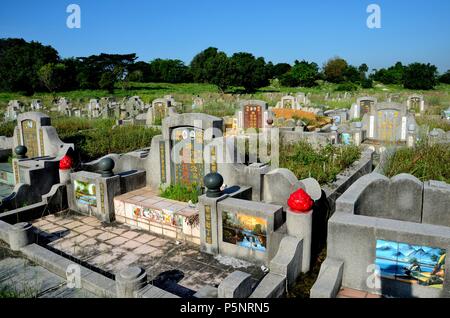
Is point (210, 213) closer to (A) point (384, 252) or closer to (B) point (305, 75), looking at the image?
(A) point (384, 252)

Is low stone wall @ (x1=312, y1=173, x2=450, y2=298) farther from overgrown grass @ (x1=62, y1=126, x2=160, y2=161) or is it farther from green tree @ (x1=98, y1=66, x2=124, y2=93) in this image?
green tree @ (x1=98, y1=66, x2=124, y2=93)

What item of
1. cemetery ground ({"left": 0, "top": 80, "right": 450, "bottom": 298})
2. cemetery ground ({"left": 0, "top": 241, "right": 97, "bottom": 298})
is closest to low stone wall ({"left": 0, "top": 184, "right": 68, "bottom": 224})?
cemetery ground ({"left": 0, "top": 80, "right": 450, "bottom": 298})

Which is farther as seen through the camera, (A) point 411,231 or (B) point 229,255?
(B) point 229,255

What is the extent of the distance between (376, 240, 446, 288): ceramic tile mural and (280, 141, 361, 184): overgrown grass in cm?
326

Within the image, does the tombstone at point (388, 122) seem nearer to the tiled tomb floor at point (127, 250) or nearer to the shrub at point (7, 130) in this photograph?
the tiled tomb floor at point (127, 250)

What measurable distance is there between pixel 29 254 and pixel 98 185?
8.54 ft

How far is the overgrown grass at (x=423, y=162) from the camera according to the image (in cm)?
785

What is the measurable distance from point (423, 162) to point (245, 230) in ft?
15.4

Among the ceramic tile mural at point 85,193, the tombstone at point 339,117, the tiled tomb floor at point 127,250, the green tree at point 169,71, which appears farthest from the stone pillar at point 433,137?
the green tree at point 169,71

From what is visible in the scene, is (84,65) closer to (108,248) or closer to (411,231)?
(108,248)

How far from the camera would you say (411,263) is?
16.8 feet

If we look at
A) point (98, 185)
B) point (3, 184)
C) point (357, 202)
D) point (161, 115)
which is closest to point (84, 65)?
point (161, 115)

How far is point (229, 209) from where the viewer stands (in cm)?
682

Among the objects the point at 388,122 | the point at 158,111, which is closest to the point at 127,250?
the point at 388,122
